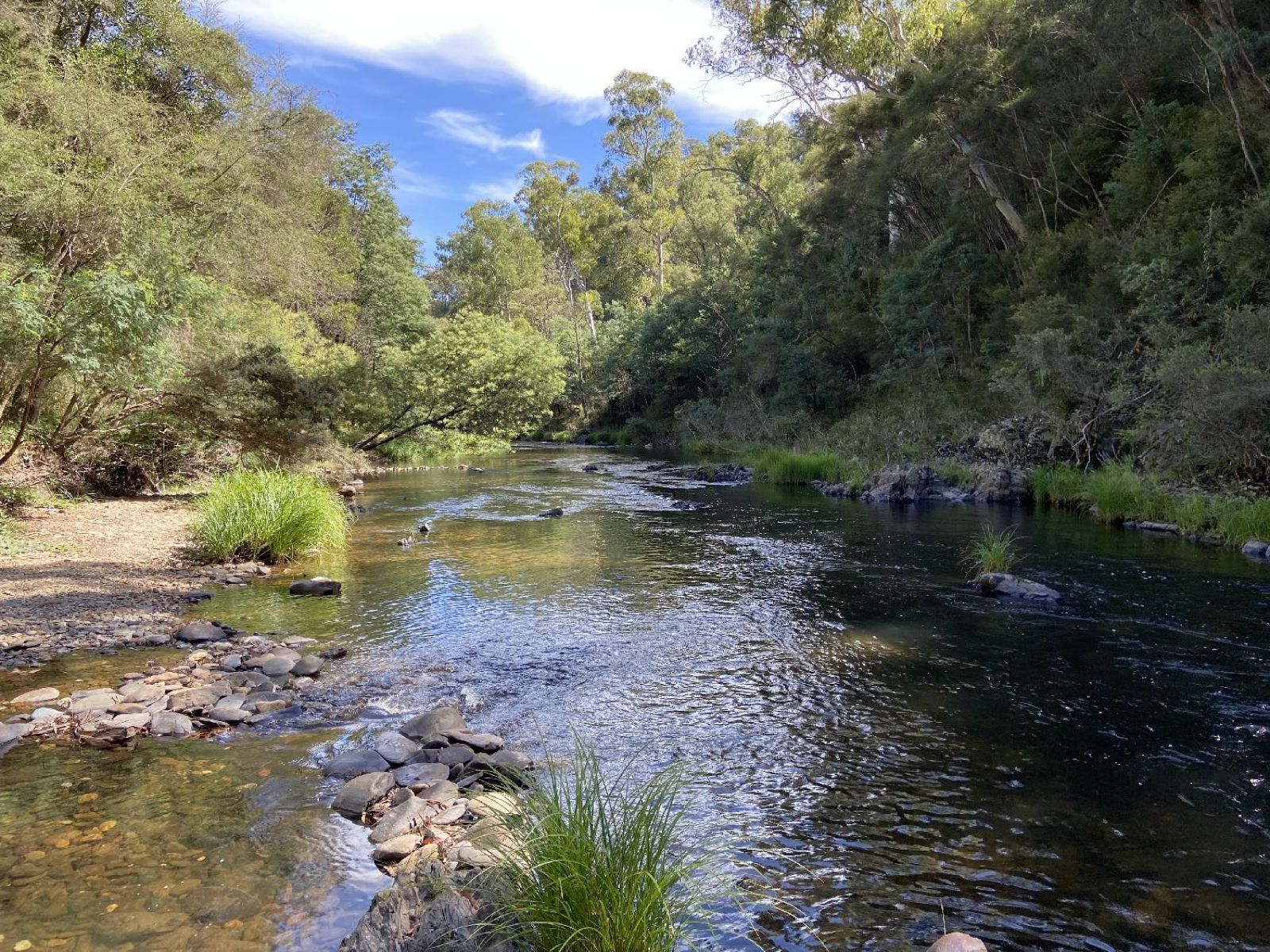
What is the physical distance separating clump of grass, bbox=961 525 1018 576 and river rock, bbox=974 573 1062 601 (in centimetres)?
36

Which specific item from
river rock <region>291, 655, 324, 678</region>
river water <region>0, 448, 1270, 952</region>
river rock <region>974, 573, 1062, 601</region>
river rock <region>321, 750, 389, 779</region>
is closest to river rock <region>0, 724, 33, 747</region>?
river water <region>0, 448, 1270, 952</region>

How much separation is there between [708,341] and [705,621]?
120 ft

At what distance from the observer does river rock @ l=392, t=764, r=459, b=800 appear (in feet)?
16.4

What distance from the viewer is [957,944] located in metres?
3.23

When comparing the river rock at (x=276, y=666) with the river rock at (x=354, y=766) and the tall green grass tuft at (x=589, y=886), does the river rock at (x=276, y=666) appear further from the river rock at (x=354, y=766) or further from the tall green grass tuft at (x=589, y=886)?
the tall green grass tuft at (x=589, y=886)

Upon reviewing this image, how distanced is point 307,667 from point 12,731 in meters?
2.30

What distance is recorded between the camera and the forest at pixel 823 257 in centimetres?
1215

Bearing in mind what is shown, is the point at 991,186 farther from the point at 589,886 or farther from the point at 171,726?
the point at 589,886

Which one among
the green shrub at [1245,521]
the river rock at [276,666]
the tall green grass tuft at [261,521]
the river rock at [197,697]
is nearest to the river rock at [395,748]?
the river rock at [197,697]

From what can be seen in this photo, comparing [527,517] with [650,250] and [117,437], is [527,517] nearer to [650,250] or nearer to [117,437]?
[117,437]

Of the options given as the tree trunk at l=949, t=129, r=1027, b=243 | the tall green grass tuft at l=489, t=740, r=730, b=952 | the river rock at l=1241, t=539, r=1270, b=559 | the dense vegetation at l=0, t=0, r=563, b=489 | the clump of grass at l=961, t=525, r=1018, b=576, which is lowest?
the tall green grass tuft at l=489, t=740, r=730, b=952

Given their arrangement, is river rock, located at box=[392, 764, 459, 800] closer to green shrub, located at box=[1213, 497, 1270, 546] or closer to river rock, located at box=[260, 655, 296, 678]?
river rock, located at box=[260, 655, 296, 678]

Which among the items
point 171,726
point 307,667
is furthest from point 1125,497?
point 171,726

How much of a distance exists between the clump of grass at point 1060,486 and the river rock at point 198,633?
16.1m
